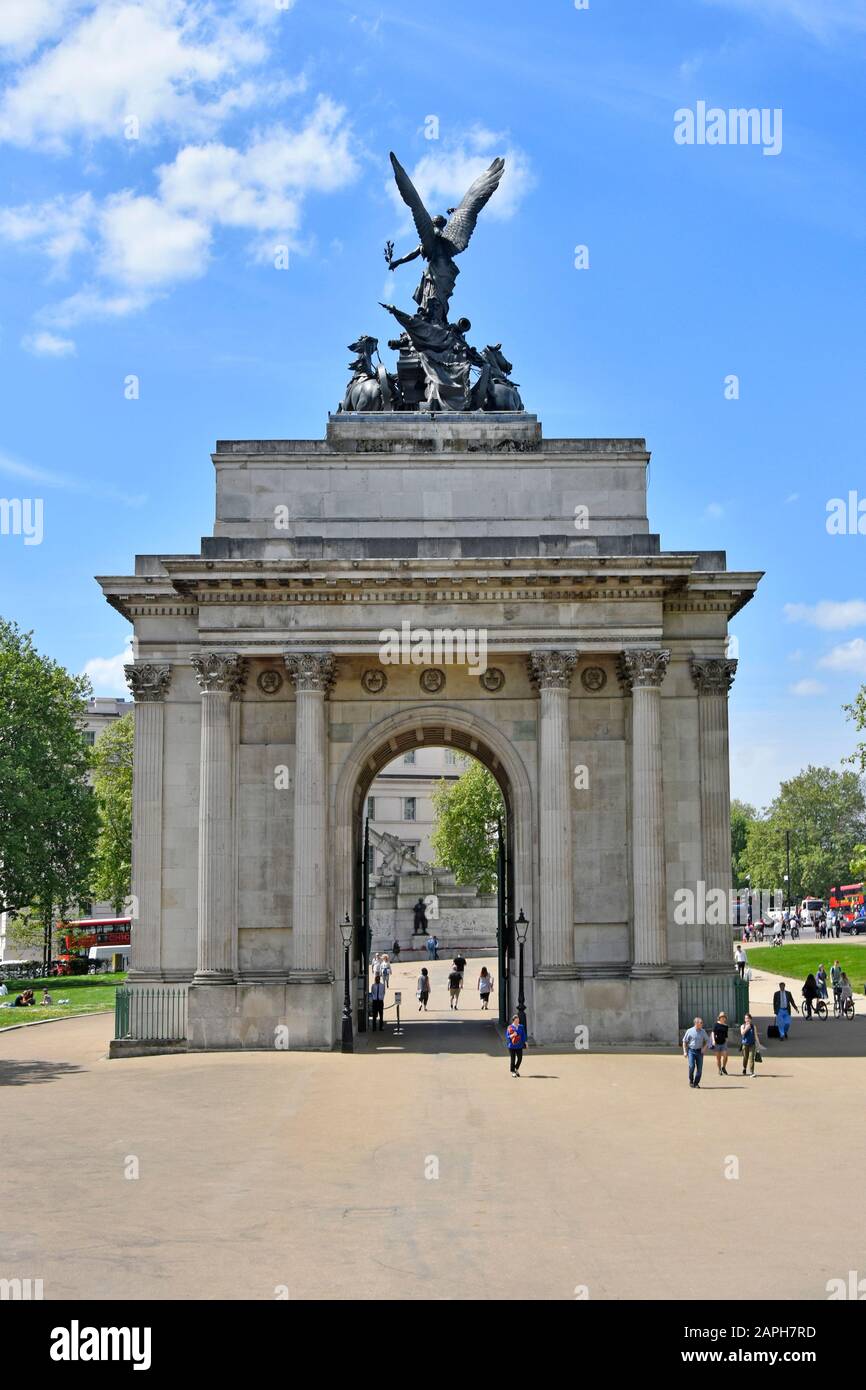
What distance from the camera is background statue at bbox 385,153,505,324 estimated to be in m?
44.5

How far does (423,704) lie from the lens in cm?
4128

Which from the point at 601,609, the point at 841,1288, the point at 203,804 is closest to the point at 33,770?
the point at 203,804

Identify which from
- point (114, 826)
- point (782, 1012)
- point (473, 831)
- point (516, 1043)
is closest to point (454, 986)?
point (782, 1012)

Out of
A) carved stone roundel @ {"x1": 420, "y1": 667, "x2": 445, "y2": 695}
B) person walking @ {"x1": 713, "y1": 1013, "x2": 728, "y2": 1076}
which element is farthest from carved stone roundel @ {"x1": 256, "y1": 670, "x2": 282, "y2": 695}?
person walking @ {"x1": 713, "y1": 1013, "x2": 728, "y2": 1076}

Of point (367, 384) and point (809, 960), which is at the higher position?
point (367, 384)

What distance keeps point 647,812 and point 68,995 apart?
33190 mm

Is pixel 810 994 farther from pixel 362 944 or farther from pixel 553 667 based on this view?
pixel 553 667

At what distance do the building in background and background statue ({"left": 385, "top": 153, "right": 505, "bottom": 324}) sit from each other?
78273 millimetres

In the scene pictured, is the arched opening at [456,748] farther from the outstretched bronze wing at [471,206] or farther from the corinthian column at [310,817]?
the outstretched bronze wing at [471,206]

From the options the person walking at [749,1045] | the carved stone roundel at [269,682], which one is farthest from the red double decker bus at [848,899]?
the person walking at [749,1045]

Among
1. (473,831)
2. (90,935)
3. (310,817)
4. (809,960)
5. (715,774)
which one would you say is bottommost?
(90,935)

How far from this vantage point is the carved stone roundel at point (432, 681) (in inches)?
1625

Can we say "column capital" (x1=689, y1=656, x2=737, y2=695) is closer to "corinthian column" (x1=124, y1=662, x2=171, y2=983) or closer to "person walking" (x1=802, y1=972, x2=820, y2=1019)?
"person walking" (x1=802, y1=972, x2=820, y2=1019)

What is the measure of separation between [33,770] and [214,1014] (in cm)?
3226
